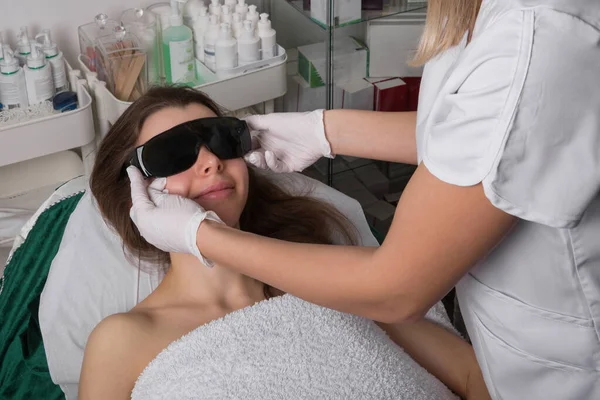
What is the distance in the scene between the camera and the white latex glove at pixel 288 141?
1503mm

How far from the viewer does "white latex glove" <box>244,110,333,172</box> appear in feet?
4.93

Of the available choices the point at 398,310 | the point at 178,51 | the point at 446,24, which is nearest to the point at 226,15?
the point at 178,51

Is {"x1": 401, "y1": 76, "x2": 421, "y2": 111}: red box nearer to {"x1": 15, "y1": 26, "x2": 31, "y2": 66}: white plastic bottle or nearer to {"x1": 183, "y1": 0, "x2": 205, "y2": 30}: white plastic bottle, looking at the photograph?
{"x1": 183, "y1": 0, "x2": 205, "y2": 30}: white plastic bottle

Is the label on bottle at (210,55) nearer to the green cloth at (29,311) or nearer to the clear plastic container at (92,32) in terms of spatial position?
the clear plastic container at (92,32)

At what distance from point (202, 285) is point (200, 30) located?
0.88 meters

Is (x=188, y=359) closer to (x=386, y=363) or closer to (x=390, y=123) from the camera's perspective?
(x=386, y=363)

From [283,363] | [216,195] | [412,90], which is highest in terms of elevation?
[216,195]

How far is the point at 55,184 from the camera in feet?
7.23

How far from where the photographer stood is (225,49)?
6.84 feet

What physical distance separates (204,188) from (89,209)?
0.48m

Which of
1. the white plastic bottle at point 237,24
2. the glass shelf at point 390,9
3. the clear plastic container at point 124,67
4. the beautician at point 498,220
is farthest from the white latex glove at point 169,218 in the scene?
the glass shelf at point 390,9

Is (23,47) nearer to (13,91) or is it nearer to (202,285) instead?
(13,91)

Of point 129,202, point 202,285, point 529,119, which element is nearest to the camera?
point 529,119

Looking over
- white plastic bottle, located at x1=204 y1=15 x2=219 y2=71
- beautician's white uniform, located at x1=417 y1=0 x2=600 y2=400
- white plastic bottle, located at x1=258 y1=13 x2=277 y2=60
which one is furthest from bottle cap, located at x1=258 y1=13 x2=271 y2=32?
beautician's white uniform, located at x1=417 y1=0 x2=600 y2=400
